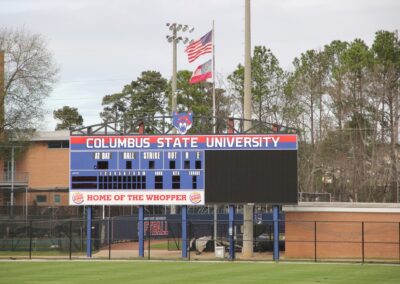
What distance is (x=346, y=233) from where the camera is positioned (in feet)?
135

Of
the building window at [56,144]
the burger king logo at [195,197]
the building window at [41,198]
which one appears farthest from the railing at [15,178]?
the burger king logo at [195,197]

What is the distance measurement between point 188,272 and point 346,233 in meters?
11.8

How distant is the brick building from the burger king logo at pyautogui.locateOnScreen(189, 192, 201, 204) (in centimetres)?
3616

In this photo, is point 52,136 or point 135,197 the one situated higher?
point 52,136

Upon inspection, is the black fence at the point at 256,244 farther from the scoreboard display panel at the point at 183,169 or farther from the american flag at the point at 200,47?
the american flag at the point at 200,47

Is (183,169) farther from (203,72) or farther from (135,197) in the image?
(203,72)

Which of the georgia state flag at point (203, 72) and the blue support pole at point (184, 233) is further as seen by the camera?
the georgia state flag at point (203, 72)

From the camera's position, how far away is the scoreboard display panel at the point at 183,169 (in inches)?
1522

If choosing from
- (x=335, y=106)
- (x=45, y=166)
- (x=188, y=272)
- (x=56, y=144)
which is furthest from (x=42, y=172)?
(x=188, y=272)

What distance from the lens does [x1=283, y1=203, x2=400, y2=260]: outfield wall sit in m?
40.6

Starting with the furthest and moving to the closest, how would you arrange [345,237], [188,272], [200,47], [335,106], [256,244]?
[335,106] < [256,244] < [200,47] < [345,237] < [188,272]

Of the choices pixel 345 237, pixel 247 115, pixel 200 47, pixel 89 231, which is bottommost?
pixel 345 237

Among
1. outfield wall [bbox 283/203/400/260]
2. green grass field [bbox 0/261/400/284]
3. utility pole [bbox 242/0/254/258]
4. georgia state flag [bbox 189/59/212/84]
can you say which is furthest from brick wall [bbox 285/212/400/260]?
georgia state flag [bbox 189/59/212/84]

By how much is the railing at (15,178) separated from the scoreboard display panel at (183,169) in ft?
118
